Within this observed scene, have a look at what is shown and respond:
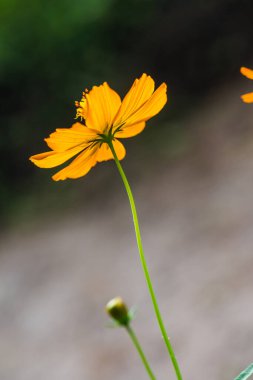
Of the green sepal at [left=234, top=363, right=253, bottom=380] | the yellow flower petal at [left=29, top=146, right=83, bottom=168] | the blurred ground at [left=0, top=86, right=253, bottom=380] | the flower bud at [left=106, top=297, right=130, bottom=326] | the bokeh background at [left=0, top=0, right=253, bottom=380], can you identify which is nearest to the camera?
the green sepal at [left=234, top=363, right=253, bottom=380]

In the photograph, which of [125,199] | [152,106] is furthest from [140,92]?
[125,199]

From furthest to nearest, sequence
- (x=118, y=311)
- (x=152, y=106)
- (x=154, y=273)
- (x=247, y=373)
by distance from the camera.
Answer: (x=154, y=273), (x=118, y=311), (x=152, y=106), (x=247, y=373)

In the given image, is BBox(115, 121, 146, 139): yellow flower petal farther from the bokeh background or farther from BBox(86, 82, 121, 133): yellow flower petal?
the bokeh background

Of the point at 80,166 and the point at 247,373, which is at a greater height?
the point at 80,166

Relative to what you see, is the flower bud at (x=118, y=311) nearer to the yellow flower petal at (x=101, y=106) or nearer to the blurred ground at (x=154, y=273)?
the yellow flower petal at (x=101, y=106)

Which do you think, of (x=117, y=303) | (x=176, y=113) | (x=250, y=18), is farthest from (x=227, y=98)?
(x=117, y=303)

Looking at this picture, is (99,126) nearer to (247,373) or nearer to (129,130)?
(129,130)

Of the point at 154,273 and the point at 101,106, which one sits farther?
the point at 154,273

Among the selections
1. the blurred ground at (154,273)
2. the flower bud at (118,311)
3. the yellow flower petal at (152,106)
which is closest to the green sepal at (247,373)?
the yellow flower petal at (152,106)

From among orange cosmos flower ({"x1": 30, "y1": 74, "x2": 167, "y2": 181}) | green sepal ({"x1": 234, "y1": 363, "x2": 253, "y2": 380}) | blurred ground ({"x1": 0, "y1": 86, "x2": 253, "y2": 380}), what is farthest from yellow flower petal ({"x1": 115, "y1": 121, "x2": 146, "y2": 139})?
blurred ground ({"x1": 0, "y1": 86, "x2": 253, "y2": 380})
